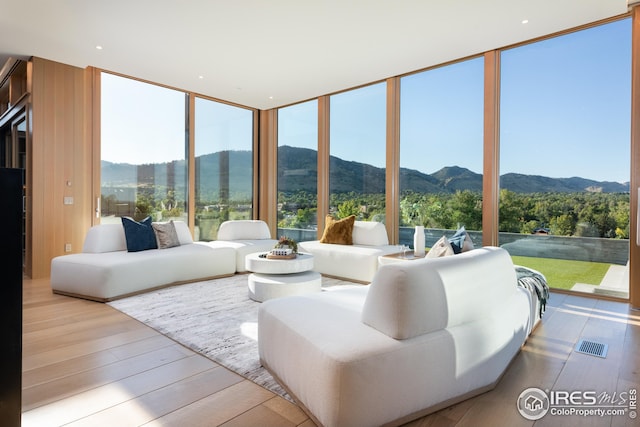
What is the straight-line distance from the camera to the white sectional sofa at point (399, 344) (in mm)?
1484

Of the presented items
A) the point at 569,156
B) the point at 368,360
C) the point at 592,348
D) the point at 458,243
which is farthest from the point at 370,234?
the point at 368,360

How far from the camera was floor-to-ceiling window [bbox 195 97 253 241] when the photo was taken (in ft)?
21.8

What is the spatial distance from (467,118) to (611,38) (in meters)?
1.66

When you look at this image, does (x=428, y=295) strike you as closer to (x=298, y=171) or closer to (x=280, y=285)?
(x=280, y=285)

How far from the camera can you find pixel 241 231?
600cm

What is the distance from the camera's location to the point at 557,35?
13.7ft

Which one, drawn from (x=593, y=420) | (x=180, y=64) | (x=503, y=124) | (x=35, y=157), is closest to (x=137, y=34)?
(x=180, y=64)

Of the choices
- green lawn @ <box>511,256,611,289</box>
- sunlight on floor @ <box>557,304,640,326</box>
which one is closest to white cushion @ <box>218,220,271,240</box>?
green lawn @ <box>511,256,611,289</box>

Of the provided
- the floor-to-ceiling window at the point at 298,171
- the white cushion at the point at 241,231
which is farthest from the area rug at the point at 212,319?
Result: the floor-to-ceiling window at the point at 298,171

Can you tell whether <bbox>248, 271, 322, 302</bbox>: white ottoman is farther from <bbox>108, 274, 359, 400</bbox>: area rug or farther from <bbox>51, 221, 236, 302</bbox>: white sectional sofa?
<bbox>51, 221, 236, 302</bbox>: white sectional sofa

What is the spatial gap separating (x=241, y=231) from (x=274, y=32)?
316 cm

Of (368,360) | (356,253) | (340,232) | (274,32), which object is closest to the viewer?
(368,360)

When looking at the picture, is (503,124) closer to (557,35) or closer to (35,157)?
(557,35)

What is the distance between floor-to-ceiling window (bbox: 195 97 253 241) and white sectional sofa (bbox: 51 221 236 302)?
1.79 m
